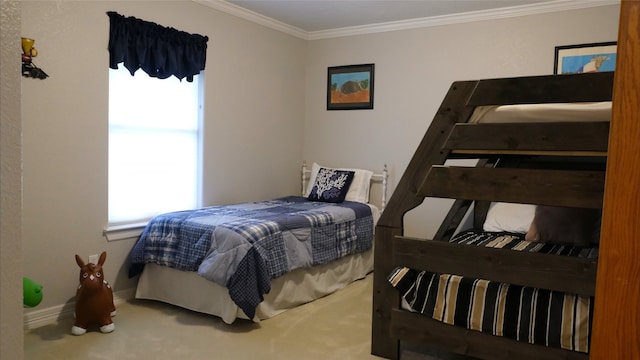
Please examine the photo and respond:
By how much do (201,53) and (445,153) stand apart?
2.41 metres

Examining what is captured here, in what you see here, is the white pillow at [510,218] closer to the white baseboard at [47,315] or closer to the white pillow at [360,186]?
the white pillow at [360,186]

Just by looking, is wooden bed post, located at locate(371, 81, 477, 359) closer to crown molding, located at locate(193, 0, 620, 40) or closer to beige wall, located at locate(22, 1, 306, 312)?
beige wall, located at locate(22, 1, 306, 312)

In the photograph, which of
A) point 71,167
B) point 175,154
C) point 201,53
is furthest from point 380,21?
point 71,167

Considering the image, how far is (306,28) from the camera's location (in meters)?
5.07

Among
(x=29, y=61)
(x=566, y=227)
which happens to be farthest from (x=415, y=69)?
(x=29, y=61)

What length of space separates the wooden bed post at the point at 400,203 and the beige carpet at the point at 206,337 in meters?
0.15

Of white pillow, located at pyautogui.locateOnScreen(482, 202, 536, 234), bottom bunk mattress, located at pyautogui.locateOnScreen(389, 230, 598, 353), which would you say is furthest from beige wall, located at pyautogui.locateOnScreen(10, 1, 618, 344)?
bottom bunk mattress, located at pyautogui.locateOnScreen(389, 230, 598, 353)

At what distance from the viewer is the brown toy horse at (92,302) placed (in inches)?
114

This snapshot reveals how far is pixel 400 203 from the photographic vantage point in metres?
2.61

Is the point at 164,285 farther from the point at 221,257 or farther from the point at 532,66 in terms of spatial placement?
the point at 532,66

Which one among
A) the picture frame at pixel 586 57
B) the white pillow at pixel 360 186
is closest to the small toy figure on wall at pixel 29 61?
the white pillow at pixel 360 186

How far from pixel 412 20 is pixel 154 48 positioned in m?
2.43

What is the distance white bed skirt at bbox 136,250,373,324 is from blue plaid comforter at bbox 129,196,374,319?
98 mm

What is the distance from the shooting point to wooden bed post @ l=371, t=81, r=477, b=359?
243 centimetres
